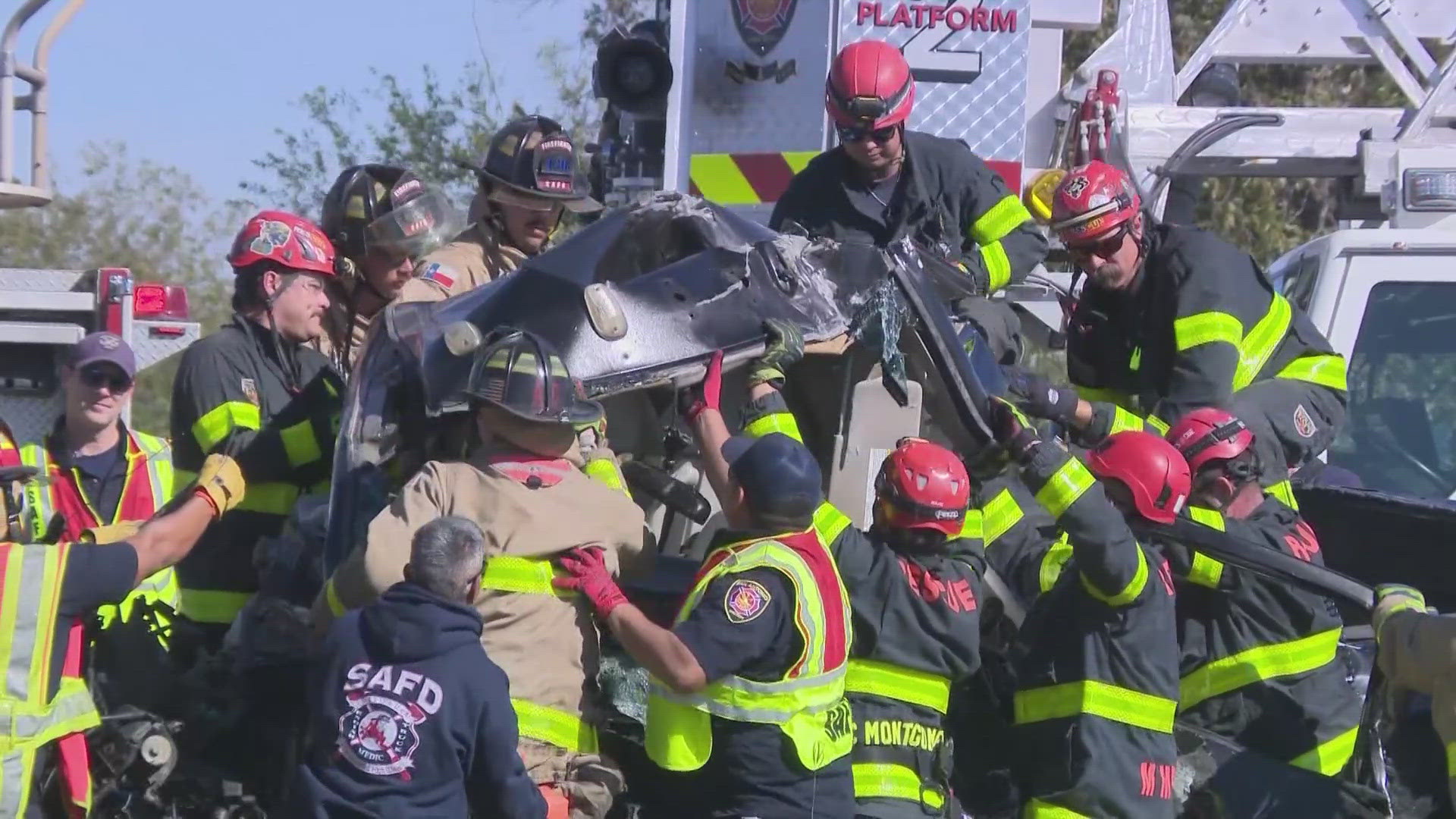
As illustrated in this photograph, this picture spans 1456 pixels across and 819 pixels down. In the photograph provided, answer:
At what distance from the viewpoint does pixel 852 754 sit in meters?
4.52

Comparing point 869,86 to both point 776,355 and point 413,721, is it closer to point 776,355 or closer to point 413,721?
point 776,355

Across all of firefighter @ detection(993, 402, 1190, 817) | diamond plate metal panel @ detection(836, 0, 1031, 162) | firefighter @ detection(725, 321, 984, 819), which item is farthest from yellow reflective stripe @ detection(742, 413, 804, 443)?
diamond plate metal panel @ detection(836, 0, 1031, 162)

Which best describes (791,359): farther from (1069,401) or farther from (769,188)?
(769,188)

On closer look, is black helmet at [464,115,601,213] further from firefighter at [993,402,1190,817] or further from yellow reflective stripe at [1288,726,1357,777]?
yellow reflective stripe at [1288,726,1357,777]

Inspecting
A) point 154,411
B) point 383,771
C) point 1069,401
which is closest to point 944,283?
point 1069,401

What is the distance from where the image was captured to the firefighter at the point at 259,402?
17.1 feet

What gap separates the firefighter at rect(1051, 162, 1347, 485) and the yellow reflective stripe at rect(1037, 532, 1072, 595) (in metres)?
0.47

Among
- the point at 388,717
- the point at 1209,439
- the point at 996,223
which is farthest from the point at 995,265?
the point at 388,717

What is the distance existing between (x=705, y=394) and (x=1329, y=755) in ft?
6.40

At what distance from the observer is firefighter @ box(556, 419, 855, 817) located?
4070 mm

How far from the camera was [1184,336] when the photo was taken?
5527mm

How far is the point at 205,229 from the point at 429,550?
16.7 m

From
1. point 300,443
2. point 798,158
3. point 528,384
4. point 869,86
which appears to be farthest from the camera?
point 798,158

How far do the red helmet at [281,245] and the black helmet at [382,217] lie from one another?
248mm
